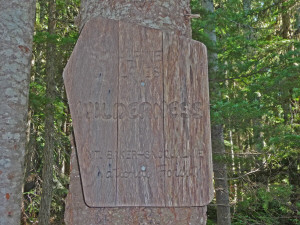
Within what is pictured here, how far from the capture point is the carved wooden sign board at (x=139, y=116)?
1.42 metres

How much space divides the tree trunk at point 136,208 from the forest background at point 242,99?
417 cm

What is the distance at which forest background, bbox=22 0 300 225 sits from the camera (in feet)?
20.9

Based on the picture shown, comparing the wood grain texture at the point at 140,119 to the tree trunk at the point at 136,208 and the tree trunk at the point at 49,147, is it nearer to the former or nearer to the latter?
the tree trunk at the point at 136,208

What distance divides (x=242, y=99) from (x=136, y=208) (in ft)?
21.7

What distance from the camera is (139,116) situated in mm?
1464

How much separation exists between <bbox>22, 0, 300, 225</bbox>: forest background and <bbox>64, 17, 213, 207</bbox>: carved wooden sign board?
428 cm

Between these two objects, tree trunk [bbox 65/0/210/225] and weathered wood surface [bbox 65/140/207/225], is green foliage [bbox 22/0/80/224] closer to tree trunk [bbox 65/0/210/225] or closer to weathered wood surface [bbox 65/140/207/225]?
tree trunk [bbox 65/0/210/225]

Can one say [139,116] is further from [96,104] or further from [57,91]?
[57,91]

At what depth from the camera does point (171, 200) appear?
1.43m

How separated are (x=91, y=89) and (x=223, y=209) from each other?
23.2 ft

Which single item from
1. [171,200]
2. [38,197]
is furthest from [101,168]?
[38,197]

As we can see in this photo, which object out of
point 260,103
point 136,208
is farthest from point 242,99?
point 136,208

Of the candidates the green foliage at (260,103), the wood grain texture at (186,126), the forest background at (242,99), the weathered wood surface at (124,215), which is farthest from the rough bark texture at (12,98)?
the green foliage at (260,103)

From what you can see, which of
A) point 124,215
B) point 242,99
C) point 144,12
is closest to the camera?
point 124,215
